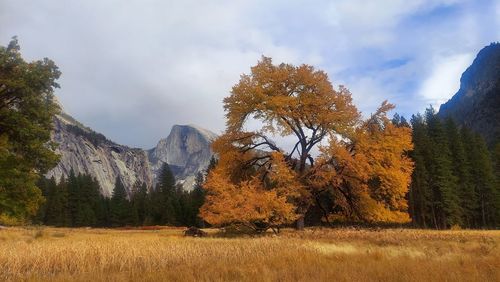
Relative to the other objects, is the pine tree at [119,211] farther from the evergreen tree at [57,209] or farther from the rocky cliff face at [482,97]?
the rocky cliff face at [482,97]

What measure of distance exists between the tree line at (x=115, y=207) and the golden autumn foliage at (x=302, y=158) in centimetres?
5983

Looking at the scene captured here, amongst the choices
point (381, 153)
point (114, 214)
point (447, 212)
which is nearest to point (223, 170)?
point (381, 153)

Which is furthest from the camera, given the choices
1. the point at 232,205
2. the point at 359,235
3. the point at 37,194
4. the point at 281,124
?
the point at 281,124

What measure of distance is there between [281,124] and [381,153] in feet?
20.9

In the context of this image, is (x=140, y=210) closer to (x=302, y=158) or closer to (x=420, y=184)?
(x=420, y=184)

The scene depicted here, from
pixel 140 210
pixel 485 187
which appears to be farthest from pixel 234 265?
pixel 140 210

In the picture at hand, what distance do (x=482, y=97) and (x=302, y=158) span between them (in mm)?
145779

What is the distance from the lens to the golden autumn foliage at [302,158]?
2456 centimetres

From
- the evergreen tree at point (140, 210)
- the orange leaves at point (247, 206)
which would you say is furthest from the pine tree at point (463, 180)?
the evergreen tree at point (140, 210)

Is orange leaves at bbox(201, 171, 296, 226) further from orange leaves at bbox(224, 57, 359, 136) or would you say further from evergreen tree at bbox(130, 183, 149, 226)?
evergreen tree at bbox(130, 183, 149, 226)

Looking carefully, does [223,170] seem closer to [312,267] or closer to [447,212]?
[312,267]

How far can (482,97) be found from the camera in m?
150

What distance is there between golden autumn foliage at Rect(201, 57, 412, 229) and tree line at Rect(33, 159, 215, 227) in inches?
2356

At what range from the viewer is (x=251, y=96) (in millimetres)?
→ 27797
